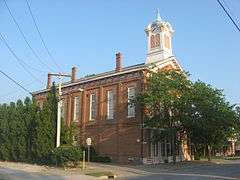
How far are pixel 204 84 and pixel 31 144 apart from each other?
19.8 m

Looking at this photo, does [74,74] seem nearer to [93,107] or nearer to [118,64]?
[93,107]

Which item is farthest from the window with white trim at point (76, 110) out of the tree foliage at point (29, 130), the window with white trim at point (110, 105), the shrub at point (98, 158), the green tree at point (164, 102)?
the green tree at point (164, 102)

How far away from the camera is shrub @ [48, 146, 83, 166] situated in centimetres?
3772

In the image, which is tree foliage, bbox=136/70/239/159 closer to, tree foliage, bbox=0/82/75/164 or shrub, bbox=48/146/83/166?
tree foliage, bbox=0/82/75/164

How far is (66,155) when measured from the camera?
37719mm

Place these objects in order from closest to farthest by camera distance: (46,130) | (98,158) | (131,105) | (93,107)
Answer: (46,130), (131,105), (98,158), (93,107)

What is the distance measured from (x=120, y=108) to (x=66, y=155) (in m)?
14.5

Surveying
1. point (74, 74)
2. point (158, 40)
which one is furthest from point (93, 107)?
point (158, 40)

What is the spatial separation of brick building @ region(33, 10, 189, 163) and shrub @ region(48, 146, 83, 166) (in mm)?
10611

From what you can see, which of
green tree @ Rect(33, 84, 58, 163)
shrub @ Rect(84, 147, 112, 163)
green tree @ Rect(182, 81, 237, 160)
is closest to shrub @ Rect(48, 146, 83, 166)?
green tree @ Rect(33, 84, 58, 163)

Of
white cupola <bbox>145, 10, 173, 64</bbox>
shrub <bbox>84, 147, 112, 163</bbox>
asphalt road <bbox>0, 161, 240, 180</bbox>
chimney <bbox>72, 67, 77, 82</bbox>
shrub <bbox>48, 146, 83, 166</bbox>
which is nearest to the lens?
asphalt road <bbox>0, 161, 240, 180</bbox>

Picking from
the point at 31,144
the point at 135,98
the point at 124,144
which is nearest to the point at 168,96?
the point at 135,98

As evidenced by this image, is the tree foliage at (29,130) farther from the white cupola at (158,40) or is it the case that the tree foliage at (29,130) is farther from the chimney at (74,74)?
the white cupola at (158,40)

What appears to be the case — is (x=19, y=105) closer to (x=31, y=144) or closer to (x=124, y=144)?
(x=31, y=144)
